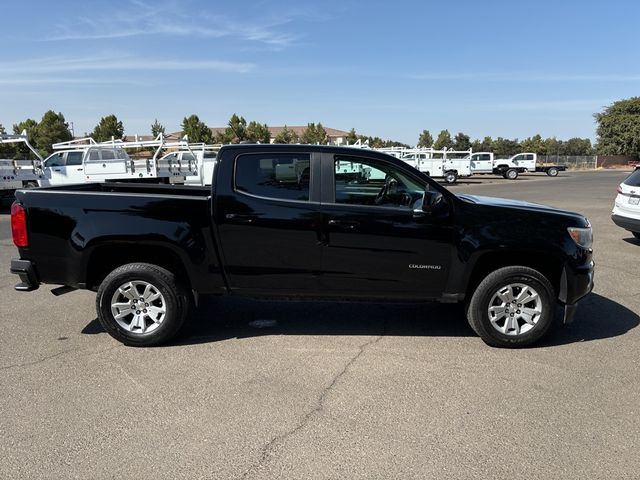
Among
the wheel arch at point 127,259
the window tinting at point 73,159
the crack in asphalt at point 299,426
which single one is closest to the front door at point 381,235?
the crack in asphalt at point 299,426

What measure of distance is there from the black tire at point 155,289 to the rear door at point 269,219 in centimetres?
54

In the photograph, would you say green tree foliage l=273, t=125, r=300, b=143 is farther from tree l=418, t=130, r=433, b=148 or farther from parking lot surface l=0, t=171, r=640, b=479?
parking lot surface l=0, t=171, r=640, b=479

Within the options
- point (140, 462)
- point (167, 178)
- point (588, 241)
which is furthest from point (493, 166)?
point (140, 462)

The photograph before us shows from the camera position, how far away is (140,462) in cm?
292

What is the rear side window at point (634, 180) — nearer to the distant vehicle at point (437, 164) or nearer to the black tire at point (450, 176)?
the distant vehicle at point (437, 164)

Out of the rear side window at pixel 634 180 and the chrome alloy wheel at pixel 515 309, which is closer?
the chrome alloy wheel at pixel 515 309

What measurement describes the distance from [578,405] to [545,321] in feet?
3.60

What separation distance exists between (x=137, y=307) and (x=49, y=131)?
61266 millimetres

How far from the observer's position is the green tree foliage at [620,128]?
224 ft

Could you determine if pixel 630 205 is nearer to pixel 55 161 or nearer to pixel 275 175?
pixel 275 175

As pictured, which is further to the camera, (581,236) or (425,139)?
(425,139)

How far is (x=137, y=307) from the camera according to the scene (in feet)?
15.3

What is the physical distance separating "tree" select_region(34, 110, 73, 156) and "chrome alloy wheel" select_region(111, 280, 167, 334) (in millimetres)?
59206

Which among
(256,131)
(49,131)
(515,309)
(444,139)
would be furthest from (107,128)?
(515,309)
